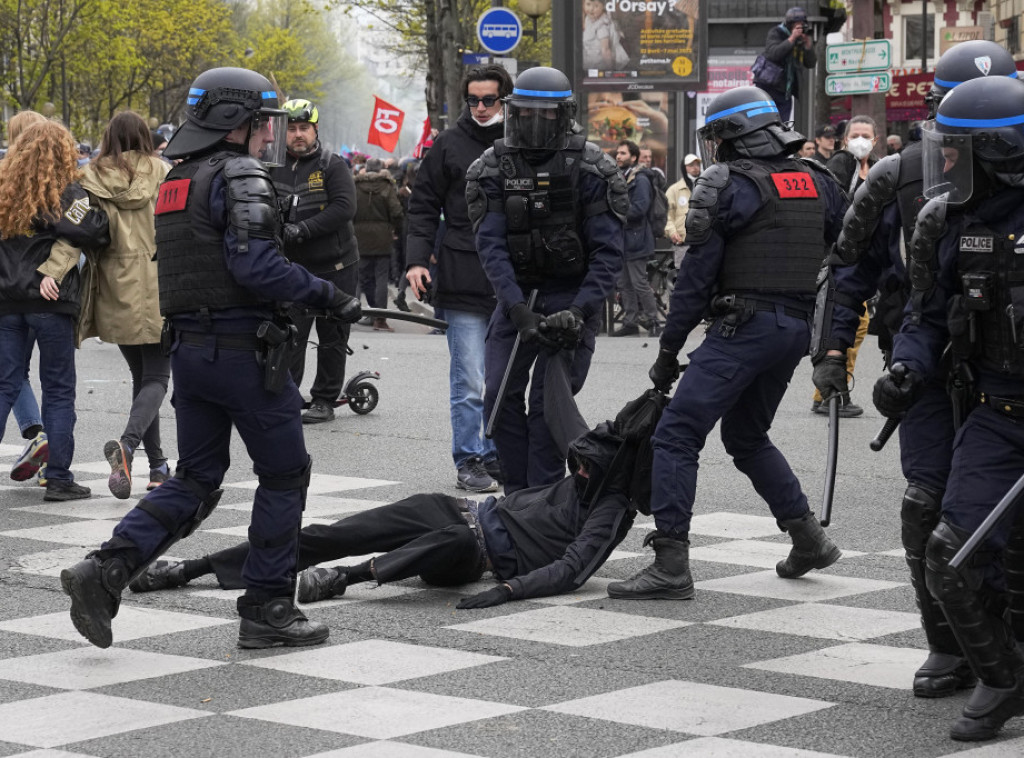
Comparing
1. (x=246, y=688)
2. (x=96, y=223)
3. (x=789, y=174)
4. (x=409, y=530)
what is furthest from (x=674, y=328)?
(x=96, y=223)

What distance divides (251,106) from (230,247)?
1.65 feet

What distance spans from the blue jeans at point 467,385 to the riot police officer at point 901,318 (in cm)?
318

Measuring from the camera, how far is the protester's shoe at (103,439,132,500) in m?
8.51

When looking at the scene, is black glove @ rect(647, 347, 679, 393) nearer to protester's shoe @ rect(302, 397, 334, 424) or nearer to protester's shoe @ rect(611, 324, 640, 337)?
protester's shoe @ rect(302, 397, 334, 424)

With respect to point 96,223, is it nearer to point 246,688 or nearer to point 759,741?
point 246,688

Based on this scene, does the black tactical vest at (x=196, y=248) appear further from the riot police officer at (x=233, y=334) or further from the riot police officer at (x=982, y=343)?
the riot police officer at (x=982, y=343)

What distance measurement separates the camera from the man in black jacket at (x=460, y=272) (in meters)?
9.04

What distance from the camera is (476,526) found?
261 inches

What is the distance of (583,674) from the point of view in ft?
17.8

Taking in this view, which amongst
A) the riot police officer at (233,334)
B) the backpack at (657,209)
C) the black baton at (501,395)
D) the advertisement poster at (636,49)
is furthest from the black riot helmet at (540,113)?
the advertisement poster at (636,49)

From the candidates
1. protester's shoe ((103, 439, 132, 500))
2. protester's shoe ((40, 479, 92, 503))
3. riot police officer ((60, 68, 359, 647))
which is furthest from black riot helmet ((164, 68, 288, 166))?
protester's shoe ((40, 479, 92, 503))

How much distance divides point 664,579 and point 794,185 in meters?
1.53

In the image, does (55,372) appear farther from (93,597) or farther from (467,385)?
(93,597)

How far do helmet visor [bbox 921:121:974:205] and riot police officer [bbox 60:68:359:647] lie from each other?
1.92 meters
